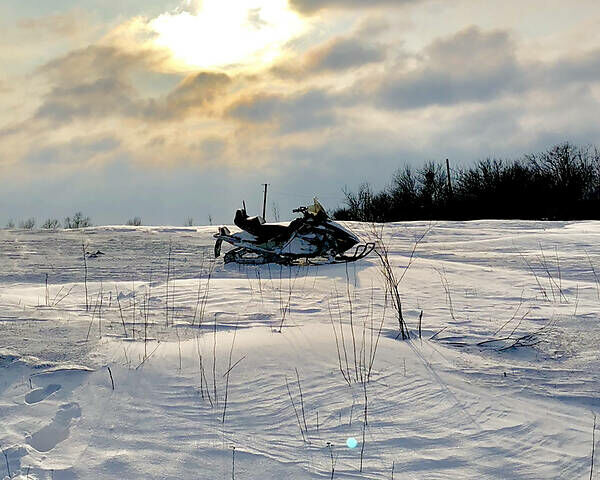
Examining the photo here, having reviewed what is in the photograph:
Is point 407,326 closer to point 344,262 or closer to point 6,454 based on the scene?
point 6,454

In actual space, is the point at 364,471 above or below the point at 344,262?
below

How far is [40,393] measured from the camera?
11.2 feet

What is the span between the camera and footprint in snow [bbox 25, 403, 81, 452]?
9.53 feet

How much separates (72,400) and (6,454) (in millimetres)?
580

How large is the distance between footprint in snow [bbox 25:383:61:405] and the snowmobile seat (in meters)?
5.80

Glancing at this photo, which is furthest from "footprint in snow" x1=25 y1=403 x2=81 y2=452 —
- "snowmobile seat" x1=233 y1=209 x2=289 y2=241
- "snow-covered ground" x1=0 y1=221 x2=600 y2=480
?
"snowmobile seat" x1=233 y1=209 x2=289 y2=241

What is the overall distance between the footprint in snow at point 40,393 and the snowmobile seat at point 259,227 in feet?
19.0

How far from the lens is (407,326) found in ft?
15.4

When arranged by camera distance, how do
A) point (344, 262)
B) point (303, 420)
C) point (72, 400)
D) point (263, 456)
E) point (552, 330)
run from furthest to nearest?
point (344, 262) < point (552, 330) < point (72, 400) < point (303, 420) < point (263, 456)

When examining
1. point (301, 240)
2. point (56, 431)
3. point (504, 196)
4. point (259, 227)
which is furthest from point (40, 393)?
Result: point (504, 196)

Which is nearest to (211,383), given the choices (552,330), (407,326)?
(407,326)

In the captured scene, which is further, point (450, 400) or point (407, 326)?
point (407, 326)

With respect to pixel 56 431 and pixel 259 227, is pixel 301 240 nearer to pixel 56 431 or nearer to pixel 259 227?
pixel 259 227

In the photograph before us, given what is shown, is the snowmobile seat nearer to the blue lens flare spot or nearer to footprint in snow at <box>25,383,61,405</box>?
footprint in snow at <box>25,383,61,405</box>
